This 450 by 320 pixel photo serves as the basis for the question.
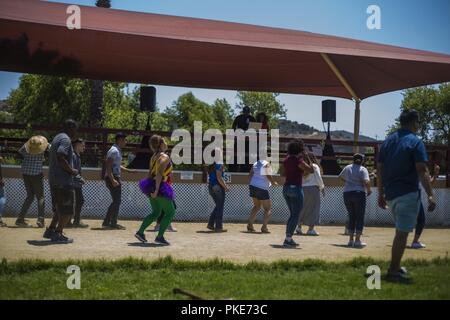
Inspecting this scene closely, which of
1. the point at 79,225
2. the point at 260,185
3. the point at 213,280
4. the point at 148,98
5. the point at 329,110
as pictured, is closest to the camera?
the point at 213,280

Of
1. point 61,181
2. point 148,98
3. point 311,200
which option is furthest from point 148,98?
point 61,181

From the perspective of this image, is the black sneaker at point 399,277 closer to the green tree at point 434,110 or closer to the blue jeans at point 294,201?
the blue jeans at point 294,201

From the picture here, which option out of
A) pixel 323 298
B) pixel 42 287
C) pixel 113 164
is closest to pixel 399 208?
pixel 323 298

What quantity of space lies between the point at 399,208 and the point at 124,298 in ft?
9.92

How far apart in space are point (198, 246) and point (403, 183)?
3428 millimetres

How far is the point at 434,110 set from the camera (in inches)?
1868

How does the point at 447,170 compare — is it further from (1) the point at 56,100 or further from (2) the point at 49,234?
(1) the point at 56,100

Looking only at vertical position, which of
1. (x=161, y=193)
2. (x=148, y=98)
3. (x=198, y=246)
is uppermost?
(x=148, y=98)

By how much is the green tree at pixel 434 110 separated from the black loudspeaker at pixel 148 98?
116ft

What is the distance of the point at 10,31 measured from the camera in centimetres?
1134

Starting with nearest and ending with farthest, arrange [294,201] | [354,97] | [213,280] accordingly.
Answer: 1. [213,280]
2. [294,201]
3. [354,97]

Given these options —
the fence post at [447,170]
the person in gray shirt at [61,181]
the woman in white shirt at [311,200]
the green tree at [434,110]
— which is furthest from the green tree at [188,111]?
the person in gray shirt at [61,181]

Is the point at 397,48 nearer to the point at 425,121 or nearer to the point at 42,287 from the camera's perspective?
the point at 42,287
